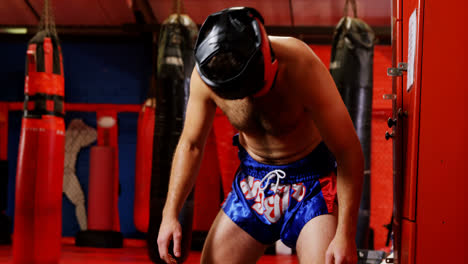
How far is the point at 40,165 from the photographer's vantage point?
414cm

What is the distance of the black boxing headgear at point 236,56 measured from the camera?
157 centimetres

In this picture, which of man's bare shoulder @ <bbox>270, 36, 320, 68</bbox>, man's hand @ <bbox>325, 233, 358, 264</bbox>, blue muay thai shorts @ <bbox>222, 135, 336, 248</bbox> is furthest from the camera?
blue muay thai shorts @ <bbox>222, 135, 336, 248</bbox>

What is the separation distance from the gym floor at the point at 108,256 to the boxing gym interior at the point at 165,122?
2cm

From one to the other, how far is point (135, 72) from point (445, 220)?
584 centimetres

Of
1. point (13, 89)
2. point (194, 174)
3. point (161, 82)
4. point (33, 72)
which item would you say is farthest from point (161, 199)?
point (13, 89)

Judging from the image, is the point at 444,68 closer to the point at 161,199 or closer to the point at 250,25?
the point at 250,25

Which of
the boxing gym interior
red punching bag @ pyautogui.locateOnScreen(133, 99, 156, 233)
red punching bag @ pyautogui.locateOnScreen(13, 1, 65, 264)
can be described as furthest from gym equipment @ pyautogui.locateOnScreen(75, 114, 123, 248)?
red punching bag @ pyautogui.locateOnScreen(13, 1, 65, 264)

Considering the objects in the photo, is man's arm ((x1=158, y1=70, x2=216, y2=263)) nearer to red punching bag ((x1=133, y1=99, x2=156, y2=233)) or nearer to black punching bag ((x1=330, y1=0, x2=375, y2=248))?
black punching bag ((x1=330, y1=0, x2=375, y2=248))

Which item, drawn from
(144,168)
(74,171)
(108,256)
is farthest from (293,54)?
(74,171)

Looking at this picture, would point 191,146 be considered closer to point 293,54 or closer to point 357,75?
point 293,54

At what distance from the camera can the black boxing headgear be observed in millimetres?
1571

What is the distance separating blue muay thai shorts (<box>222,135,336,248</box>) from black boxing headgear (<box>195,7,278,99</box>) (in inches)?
22.2

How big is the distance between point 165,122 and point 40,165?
1089 mm

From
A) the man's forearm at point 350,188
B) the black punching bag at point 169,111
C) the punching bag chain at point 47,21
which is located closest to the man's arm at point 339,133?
the man's forearm at point 350,188
